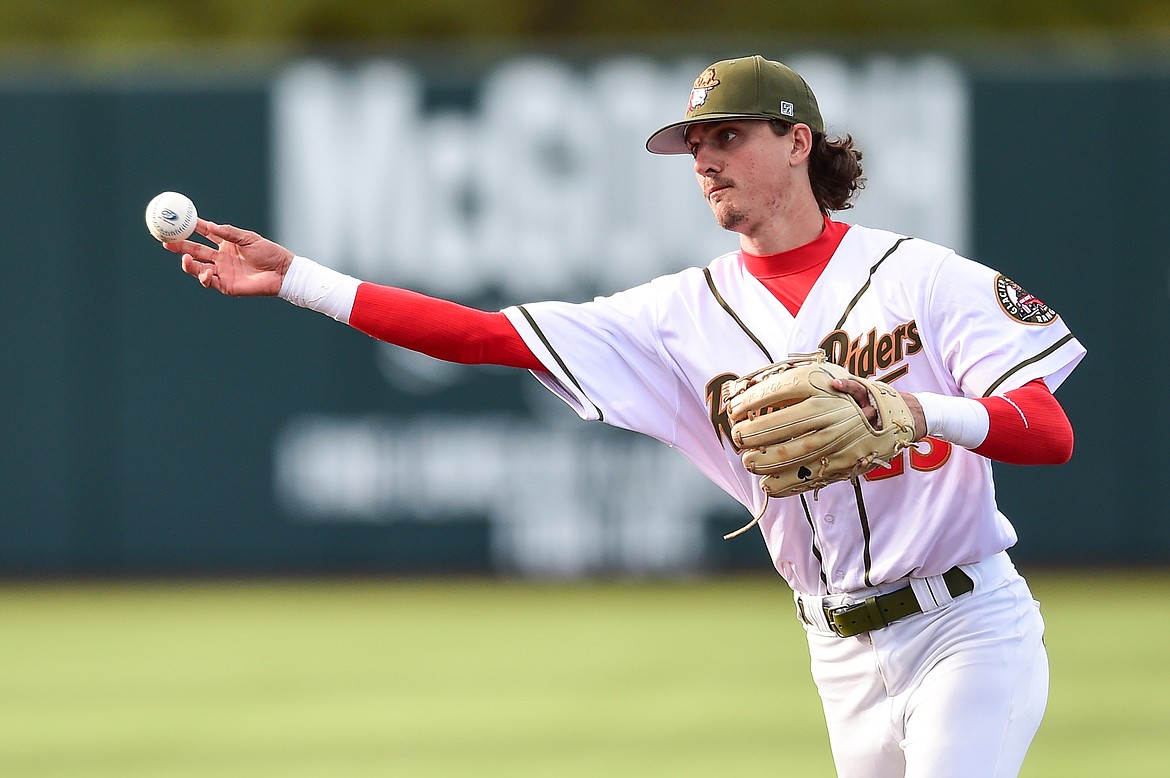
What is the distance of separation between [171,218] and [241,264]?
0.68 feet

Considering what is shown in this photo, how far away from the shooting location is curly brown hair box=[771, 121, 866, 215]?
4.43m

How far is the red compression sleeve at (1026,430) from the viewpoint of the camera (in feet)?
12.0

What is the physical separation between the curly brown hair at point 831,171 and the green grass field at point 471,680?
318 centimetres

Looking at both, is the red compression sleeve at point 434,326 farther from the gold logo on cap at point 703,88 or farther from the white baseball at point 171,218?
the gold logo on cap at point 703,88

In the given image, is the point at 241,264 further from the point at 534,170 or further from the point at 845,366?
the point at 534,170

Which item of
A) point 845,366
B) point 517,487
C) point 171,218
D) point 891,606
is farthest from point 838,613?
point 517,487

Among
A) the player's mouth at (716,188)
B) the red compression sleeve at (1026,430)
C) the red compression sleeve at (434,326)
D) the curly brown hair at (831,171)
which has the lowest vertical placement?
the red compression sleeve at (1026,430)

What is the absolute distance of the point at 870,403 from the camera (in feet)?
12.2

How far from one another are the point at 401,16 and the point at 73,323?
25.5 ft

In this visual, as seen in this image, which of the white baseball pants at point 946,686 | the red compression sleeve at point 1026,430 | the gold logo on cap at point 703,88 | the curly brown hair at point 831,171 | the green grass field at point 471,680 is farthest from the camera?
the green grass field at point 471,680

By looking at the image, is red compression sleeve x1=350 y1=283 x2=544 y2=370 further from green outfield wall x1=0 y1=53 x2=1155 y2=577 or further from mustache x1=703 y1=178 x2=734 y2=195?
green outfield wall x1=0 y1=53 x2=1155 y2=577

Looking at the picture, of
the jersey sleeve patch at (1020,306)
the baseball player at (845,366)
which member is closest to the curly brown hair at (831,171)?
the baseball player at (845,366)

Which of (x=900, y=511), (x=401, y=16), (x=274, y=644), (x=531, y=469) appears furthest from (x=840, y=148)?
(x=401, y=16)

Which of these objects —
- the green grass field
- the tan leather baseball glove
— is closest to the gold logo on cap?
the tan leather baseball glove
